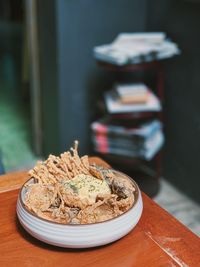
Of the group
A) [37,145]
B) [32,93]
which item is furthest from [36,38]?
[37,145]

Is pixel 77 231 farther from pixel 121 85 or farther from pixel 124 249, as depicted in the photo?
pixel 121 85

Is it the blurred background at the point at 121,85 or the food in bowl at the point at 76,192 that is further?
the blurred background at the point at 121,85

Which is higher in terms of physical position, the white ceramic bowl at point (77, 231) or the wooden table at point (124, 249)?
the white ceramic bowl at point (77, 231)

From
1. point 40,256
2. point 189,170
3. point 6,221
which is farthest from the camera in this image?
point 189,170

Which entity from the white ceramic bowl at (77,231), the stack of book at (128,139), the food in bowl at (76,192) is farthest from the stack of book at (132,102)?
the white ceramic bowl at (77,231)

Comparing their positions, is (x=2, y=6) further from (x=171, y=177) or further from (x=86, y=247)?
(x=86, y=247)

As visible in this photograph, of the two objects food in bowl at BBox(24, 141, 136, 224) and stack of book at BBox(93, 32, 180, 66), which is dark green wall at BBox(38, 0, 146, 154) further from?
food in bowl at BBox(24, 141, 136, 224)

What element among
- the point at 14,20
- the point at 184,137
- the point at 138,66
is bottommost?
the point at 14,20

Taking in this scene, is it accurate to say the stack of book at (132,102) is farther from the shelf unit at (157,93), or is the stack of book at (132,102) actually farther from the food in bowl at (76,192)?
the food in bowl at (76,192)
